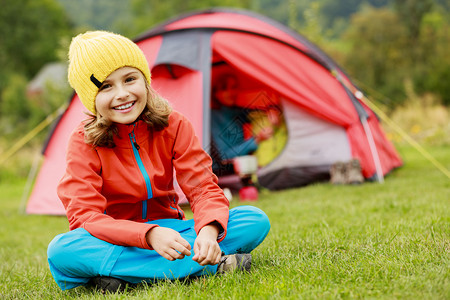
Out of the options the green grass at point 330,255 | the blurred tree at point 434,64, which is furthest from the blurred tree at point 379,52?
the green grass at point 330,255

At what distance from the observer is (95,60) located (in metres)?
1.63

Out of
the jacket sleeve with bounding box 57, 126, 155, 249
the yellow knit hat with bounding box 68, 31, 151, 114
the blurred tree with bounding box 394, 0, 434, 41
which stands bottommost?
the jacket sleeve with bounding box 57, 126, 155, 249

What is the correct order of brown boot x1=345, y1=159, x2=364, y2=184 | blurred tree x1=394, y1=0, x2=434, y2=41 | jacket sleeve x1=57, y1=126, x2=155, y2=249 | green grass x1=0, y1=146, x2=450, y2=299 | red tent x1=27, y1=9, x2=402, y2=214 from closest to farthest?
green grass x1=0, y1=146, x2=450, y2=299
jacket sleeve x1=57, y1=126, x2=155, y2=249
red tent x1=27, y1=9, x2=402, y2=214
brown boot x1=345, y1=159, x2=364, y2=184
blurred tree x1=394, y1=0, x2=434, y2=41

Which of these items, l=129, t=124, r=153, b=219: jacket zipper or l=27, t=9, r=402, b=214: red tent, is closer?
l=129, t=124, r=153, b=219: jacket zipper

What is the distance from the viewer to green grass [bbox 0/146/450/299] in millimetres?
1339

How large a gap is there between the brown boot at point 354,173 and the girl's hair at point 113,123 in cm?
251

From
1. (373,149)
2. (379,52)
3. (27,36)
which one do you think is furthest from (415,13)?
(27,36)

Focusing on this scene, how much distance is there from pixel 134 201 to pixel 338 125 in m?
2.85

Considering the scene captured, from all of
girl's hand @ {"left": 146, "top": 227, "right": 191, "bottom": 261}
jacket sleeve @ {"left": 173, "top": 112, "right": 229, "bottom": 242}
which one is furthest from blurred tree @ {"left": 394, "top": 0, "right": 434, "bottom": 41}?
girl's hand @ {"left": 146, "top": 227, "right": 191, "bottom": 261}

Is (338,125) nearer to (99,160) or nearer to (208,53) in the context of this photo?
(208,53)

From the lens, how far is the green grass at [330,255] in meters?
1.34

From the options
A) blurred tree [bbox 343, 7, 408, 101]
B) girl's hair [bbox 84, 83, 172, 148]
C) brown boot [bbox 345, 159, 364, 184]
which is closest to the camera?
girl's hair [bbox 84, 83, 172, 148]

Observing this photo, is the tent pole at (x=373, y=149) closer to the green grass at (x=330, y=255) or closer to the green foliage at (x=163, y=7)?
the green grass at (x=330, y=255)

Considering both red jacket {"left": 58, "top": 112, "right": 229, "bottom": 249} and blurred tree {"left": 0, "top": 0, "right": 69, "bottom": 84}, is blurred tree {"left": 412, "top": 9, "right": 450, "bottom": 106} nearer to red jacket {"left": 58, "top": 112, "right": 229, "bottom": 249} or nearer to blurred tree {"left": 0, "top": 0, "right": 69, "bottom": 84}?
red jacket {"left": 58, "top": 112, "right": 229, "bottom": 249}
